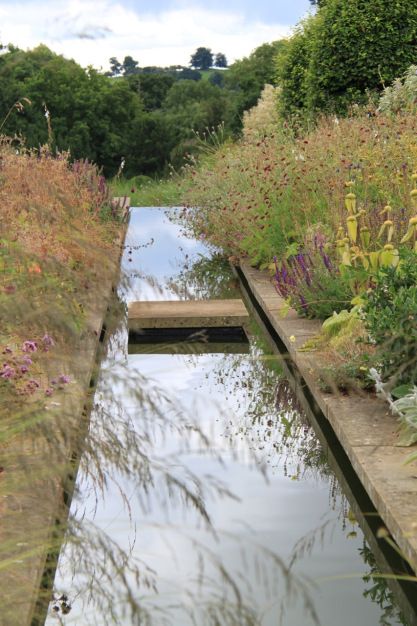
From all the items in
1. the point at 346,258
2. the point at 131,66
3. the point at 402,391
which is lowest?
the point at 402,391

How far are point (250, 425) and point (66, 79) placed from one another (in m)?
29.0

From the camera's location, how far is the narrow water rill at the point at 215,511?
1.91 metres

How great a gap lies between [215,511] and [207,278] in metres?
6.68

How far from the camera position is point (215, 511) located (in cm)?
359

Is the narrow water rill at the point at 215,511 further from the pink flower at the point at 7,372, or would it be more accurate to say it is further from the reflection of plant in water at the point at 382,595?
the pink flower at the point at 7,372

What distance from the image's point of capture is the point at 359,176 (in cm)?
796

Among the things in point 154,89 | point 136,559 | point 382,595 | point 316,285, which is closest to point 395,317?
point 382,595

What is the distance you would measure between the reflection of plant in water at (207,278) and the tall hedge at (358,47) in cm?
384

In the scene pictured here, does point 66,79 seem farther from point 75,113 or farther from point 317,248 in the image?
point 317,248

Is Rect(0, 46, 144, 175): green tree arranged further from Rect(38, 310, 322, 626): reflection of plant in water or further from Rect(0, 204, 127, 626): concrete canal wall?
Rect(0, 204, 127, 626): concrete canal wall

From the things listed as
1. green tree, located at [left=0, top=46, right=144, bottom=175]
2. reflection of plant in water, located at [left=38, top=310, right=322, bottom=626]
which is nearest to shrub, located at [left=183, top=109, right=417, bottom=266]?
reflection of plant in water, located at [left=38, top=310, right=322, bottom=626]

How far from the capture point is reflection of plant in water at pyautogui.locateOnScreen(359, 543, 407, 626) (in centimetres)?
286

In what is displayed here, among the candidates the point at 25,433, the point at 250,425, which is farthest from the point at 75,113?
the point at 25,433

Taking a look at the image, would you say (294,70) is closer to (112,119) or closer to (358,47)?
(358,47)
